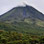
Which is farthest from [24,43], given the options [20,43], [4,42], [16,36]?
[16,36]

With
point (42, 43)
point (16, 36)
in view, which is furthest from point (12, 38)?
point (42, 43)

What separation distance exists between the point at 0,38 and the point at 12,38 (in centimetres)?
897

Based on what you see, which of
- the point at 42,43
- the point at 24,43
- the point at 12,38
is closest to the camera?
the point at 42,43

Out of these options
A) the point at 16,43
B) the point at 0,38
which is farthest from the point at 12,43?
the point at 0,38

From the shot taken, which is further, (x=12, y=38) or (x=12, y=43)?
(x=12, y=38)

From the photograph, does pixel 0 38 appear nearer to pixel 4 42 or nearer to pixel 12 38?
pixel 4 42

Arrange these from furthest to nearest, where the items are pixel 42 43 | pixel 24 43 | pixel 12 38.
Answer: pixel 12 38
pixel 24 43
pixel 42 43

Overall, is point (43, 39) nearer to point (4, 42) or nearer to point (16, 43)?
point (16, 43)

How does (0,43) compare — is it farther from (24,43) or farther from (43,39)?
(43,39)

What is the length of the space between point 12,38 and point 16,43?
42.6 ft

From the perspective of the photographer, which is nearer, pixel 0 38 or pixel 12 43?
pixel 12 43

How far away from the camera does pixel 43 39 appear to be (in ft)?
227

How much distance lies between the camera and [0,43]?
72.8 metres

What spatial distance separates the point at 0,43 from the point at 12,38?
13.1 metres
